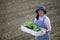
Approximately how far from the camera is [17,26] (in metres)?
8.49

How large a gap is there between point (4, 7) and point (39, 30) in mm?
6005

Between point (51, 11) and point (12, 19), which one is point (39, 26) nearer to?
point (12, 19)

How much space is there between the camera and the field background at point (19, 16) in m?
7.88

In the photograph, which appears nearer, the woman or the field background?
the woman

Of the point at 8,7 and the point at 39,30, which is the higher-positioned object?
the point at 8,7

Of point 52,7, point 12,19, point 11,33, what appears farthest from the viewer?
point 52,7

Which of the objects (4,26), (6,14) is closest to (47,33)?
(4,26)

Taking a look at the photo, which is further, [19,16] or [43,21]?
[19,16]

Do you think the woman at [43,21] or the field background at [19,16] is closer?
the woman at [43,21]

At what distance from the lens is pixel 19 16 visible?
9.54m

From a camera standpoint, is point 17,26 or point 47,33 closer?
point 47,33

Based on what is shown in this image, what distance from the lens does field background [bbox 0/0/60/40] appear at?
25.8 feet

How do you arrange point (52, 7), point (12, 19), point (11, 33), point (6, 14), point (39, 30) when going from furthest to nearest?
point (52, 7)
point (6, 14)
point (12, 19)
point (11, 33)
point (39, 30)

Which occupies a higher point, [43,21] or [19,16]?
[19,16]
